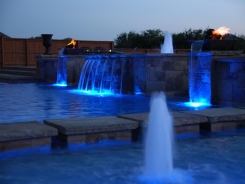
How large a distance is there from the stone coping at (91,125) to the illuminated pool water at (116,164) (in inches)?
8.3

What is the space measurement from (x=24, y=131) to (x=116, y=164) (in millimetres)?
1101

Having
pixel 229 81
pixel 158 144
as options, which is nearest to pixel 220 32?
pixel 229 81

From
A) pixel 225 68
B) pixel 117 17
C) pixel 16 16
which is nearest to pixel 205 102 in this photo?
pixel 225 68

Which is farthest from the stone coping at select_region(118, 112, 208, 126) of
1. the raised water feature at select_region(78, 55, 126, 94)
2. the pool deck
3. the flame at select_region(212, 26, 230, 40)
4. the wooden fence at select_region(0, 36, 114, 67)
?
the wooden fence at select_region(0, 36, 114, 67)

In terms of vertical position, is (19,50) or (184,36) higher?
(184,36)

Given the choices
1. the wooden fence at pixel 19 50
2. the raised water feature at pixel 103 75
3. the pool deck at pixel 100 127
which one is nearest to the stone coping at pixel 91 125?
the pool deck at pixel 100 127

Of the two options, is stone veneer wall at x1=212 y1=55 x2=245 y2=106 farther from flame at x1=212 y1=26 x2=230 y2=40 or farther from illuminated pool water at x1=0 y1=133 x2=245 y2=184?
illuminated pool water at x1=0 y1=133 x2=245 y2=184

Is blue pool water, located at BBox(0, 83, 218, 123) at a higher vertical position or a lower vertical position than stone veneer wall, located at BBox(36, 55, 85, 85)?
lower

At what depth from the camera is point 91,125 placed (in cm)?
488

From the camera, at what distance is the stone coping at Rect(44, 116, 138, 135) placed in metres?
4.78

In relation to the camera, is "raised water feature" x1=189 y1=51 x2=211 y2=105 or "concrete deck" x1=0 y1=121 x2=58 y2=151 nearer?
"concrete deck" x1=0 y1=121 x2=58 y2=151

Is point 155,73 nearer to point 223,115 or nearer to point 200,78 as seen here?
point 200,78

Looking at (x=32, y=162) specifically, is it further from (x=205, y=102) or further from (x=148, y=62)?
(x=148, y=62)

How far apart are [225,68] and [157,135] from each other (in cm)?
501
